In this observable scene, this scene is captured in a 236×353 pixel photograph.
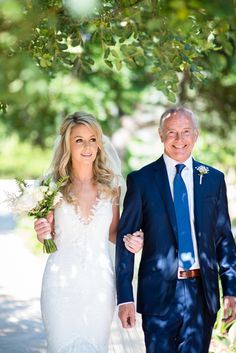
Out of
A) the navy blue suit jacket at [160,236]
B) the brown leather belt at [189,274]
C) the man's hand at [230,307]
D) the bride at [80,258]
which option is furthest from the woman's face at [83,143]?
the man's hand at [230,307]

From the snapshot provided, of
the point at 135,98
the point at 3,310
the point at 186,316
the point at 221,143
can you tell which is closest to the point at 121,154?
the point at 135,98

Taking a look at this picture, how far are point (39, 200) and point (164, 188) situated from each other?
29.1 inches

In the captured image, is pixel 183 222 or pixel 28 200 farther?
pixel 28 200

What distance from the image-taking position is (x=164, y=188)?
4.29 m

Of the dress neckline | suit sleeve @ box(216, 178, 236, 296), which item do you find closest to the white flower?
the dress neckline

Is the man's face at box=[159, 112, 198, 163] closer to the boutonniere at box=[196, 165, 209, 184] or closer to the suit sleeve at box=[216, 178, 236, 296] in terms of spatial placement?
the boutonniere at box=[196, 165, 209, 184]

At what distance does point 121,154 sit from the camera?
63.0ft

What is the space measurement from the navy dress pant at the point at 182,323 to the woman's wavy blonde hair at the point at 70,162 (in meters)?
0.91

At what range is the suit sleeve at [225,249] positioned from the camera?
4.39 m

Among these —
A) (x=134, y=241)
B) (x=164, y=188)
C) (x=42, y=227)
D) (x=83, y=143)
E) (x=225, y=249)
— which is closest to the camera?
(x=134, y=241)

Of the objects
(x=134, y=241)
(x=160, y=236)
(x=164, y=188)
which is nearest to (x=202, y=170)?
(x=164, y=188)

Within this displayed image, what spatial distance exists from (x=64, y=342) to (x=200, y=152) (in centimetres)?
1278

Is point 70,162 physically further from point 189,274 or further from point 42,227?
point 189,274

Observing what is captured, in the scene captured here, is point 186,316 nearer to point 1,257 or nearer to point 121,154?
point 1,257
